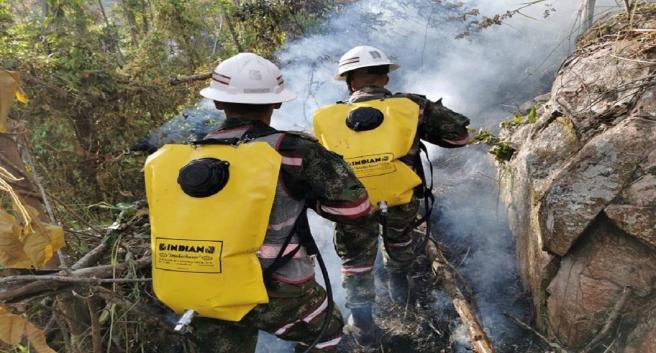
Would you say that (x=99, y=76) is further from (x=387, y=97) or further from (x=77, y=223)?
(x=387, y=97)

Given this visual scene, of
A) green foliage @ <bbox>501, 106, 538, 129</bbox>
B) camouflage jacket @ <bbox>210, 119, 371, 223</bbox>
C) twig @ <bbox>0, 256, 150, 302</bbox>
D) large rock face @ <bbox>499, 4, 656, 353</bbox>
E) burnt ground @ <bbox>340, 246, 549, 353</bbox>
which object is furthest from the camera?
green foliage @ <bbox>501, 106, 538, 129</bbox>

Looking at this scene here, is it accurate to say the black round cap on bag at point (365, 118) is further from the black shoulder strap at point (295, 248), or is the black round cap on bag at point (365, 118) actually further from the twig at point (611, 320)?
the twig at point (611, 320)

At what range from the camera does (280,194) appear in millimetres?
2230

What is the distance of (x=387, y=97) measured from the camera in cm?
330

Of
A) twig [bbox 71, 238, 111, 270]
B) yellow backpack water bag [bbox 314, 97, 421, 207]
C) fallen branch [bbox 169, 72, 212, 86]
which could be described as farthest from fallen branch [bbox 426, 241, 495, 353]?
fallen branch [bbox 169, 72, 212, 86]

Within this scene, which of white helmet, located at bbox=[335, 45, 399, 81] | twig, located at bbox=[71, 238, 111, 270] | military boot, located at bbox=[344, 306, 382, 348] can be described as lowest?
military boot, located at bbox=[344, 306, 382, 348]

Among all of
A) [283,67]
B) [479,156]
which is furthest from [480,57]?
[283,67]

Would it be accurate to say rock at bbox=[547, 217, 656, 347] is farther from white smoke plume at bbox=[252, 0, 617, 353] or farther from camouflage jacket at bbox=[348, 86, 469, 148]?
camouflage jacket at bbox=[348, 86, 469, 148]

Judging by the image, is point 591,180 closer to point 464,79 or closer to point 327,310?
point 327,310

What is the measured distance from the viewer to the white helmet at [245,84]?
2.28m

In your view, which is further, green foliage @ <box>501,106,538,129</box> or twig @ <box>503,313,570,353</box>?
green foliage @ <box>501,106,538,129</box>

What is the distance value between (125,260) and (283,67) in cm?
553

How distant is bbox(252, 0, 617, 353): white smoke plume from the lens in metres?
3.94

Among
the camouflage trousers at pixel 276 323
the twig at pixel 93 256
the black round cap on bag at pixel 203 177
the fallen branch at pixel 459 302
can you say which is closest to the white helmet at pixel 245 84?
the black round cap on bag at pixel 203 177
